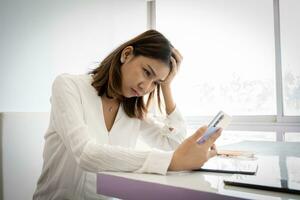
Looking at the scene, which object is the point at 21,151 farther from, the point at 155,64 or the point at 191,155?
the point at 191,155

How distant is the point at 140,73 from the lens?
958mm

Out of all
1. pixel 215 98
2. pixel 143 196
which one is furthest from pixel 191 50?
pixel 143 196

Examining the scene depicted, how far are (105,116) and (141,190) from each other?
0.59 meters

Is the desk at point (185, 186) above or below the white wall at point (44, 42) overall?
below

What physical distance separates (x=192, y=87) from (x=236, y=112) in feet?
1.41

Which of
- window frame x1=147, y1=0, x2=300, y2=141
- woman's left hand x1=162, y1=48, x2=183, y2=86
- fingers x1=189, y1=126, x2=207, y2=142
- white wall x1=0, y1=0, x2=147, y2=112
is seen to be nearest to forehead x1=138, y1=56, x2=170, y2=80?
woman's left hand x1=162, y1=48, x2=183, y2=86

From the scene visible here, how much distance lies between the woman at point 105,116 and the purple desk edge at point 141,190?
0.08 meters

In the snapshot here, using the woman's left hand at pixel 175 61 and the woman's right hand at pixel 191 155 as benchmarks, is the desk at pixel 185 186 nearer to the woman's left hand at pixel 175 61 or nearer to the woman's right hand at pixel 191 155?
the woman's right hand at pixel 191 155

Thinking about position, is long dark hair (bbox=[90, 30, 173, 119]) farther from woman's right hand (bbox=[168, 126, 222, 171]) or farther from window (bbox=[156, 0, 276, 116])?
window (bbox=[156, 0, 276, 116])

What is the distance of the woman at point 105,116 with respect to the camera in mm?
738

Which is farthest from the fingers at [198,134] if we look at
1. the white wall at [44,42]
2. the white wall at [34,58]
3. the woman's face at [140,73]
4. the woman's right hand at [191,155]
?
the white wall at [44,42]

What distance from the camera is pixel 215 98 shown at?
2258mm

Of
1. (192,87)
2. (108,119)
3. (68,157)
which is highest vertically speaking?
(192,87)

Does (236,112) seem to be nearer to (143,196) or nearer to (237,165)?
(237,165)
